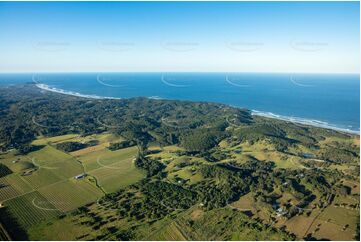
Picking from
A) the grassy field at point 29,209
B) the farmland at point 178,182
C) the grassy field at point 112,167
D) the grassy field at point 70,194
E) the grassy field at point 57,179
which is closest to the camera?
the farmland at point 178,182

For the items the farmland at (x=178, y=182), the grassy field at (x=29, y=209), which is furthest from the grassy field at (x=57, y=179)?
the farmland at (x=178, y=182)

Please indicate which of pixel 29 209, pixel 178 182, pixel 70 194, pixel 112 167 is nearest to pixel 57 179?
pixel 70 194

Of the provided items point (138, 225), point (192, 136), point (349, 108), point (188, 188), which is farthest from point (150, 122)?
point (349, 108)

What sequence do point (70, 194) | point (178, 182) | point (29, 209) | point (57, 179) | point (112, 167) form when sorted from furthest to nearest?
point (112, 167) → point (57, 179) → point (178, 182) → point (70, 194) → point (29, 209)

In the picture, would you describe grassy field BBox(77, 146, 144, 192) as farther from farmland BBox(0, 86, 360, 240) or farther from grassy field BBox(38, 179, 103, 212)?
grassy field BBox(38, 179, 103, 212)

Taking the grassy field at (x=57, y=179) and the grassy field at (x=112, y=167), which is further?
the grassy field at (x=112, y=167)

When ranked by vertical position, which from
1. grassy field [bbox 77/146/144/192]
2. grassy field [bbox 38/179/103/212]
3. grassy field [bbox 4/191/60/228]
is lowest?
grassy field [bbox 4/191/60/228]

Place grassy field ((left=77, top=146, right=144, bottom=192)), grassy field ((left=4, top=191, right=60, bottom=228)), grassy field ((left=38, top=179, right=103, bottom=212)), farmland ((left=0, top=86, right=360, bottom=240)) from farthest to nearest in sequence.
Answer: grassy field ((left=77, top=146, right=144, bottom=192))
grassy field ((left=38, top=179, right=103, bottom=212))
grassy field ((left=4, top=191, right=60, bottom=228))
farmland ((left=0, top=86, right=360, bottom=240))

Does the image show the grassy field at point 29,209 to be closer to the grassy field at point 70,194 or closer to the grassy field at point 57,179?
the grassy field at point 57,179

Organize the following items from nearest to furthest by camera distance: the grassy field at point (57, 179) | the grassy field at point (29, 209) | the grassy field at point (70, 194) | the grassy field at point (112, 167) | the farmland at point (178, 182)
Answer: the farmland at point (178, 182) < the grassy field at point (29, 209) < the grassy field at point (57, 179) < the grassy field at point (70, 194) < the grassy field at point (112, 167)

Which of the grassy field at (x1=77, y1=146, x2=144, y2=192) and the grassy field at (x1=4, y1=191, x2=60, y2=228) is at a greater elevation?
the grassy field at (x1=77, y1=146, x2=144, y2=192)

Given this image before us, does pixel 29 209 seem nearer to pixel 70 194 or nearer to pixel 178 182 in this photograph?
pixel 70 194

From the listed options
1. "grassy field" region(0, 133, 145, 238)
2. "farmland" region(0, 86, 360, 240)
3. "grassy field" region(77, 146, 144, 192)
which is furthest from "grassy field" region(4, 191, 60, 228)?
"grassy field" region(77, 146, 144, 192)

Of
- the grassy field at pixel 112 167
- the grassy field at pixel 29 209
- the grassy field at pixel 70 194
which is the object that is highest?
the grassy field at pixel 112 167
